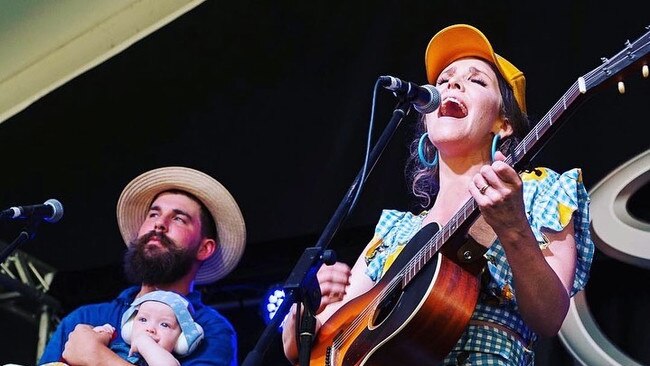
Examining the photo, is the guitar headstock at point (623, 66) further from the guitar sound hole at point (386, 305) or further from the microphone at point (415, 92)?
the guitar sound hole at point (386, 305)

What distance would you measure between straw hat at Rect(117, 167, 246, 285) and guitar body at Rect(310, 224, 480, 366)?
4.54 feet

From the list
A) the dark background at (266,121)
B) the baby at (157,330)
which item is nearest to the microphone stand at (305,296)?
the baby at (157,330)

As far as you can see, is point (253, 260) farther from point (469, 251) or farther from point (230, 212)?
point (469, 251)

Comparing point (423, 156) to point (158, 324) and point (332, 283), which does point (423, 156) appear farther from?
point (158, 324)

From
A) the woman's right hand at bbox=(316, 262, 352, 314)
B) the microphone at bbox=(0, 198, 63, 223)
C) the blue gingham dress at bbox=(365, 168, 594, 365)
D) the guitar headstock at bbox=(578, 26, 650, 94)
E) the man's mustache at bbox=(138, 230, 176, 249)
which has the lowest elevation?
the blue gingham dress at bbox=(365, 168, 594, 365)

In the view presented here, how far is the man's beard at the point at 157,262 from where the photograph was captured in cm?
402

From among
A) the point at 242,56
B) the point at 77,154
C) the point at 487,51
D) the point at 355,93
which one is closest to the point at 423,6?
the point at 355,93

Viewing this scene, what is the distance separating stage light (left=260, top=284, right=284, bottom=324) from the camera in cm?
417

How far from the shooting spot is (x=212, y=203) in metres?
4.27

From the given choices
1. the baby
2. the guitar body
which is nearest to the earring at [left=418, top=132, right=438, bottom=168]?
the guitar body

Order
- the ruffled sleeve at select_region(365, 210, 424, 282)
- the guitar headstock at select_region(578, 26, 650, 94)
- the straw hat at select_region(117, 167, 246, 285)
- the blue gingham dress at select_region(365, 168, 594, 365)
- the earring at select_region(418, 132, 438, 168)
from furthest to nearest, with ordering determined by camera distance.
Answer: the straw hat at select_region(117, 167, 246, 285) < the earring at select_region(418, 132, 438, 168) < the ruffled sleeve at select_region(365, 210, 424, 282) < the blue gingham dress at select_region(365, 168, 594, 365) < the guitar headstock at select_region(578, 26, 650, 94)

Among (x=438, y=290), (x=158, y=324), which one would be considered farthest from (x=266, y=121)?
(x=438, y=290)

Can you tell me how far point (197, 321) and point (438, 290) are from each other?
1.37 m

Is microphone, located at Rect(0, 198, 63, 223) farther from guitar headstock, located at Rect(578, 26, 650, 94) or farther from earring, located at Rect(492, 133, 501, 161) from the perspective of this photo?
guitar headstock, located at Rect(578, 26, 650, 94)
